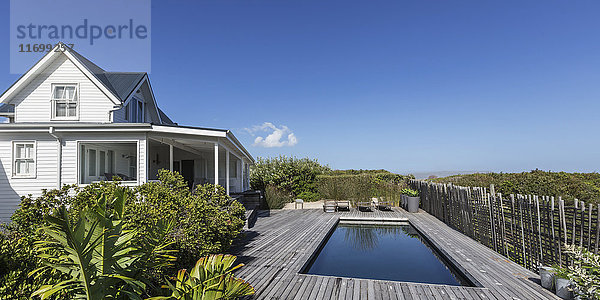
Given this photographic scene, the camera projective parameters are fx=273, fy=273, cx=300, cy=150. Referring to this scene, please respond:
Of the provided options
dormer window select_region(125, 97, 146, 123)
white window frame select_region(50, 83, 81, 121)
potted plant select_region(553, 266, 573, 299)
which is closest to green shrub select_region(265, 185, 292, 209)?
dormer window select_region(125, 97, 146, 123)

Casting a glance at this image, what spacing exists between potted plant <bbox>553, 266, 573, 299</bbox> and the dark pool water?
4.73ft

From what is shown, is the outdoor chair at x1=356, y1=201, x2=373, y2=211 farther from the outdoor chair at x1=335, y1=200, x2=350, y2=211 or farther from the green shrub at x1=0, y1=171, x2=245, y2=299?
the green shrub at x1=0, y1=171, x2=245, y2=299

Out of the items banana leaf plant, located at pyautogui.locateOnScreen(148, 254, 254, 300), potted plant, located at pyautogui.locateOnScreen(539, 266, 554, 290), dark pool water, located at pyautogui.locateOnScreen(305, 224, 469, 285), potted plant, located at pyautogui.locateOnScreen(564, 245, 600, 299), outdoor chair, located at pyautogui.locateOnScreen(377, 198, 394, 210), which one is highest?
banana leaf plant, located at pyautogui.locateOnScreen(148, 254, 254, 300)

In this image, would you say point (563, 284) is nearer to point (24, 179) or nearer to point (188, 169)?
point (24, 179)

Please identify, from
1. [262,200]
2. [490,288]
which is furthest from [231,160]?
[490,288]

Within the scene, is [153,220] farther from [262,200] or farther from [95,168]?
[262,200]

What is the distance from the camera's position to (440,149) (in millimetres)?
28516

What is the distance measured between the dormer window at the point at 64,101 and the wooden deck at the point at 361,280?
9.01 metres

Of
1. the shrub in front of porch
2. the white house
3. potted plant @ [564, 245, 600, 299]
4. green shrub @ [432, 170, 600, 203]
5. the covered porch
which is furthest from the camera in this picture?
the covered porch

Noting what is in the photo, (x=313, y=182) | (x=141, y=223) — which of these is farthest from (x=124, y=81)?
(x=313, y=182)

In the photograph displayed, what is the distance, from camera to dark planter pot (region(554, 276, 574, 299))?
3.86 meters

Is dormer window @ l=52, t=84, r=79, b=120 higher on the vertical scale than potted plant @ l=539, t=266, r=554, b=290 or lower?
higher

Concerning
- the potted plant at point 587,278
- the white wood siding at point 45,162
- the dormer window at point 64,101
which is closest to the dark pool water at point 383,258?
the potted plant at point 587,278

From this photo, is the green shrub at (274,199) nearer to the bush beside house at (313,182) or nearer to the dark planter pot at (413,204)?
the bush beside house at (313,182)
